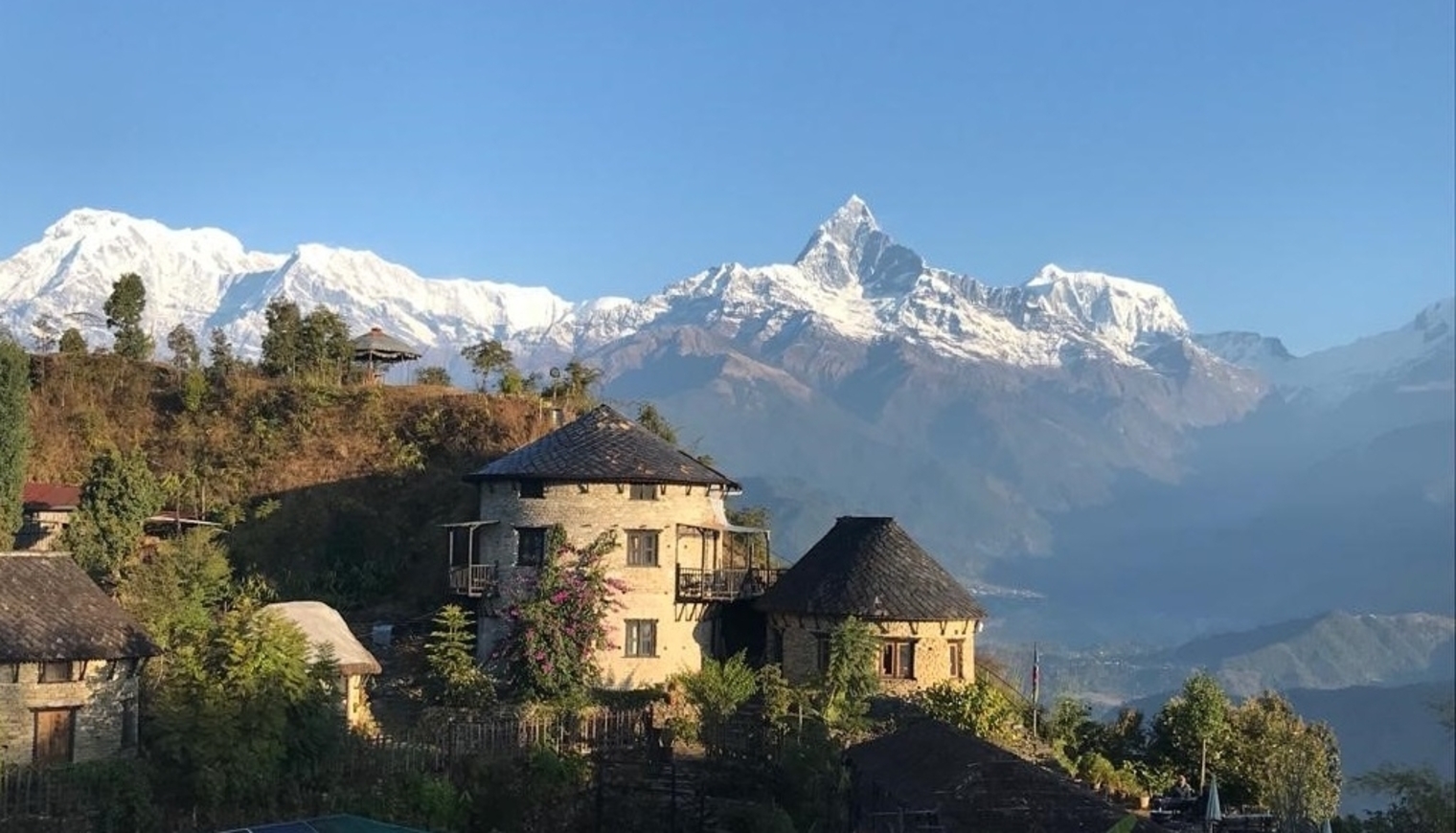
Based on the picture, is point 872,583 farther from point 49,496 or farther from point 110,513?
point 49,496

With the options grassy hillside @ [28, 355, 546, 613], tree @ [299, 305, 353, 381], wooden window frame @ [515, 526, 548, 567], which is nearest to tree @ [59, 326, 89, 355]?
grassy hillside @ [28, 355, 546, 613]

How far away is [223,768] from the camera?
28938 mm

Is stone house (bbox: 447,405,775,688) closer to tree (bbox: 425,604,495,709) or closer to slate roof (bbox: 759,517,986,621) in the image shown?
slate roof (bbox: 759,517,986,621)

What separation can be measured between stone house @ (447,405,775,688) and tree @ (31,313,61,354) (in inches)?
1130

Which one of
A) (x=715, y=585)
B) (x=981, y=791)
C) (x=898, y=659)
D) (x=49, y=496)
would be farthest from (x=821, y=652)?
(x=49, y=496)

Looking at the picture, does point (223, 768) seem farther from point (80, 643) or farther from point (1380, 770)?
point (1380, 770)

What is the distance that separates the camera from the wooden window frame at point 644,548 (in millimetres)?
42531

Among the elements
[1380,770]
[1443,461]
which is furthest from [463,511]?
[1443,461]

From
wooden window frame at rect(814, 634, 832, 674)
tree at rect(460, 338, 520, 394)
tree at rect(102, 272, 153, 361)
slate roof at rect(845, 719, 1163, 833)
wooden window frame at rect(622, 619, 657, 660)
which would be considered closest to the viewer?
slate roof at rect(845, 719, 1163, 833)

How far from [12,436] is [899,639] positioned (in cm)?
3122

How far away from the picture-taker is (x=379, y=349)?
61344 mm

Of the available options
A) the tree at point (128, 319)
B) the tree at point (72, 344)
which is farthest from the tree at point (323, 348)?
the tree at point (72, 344)

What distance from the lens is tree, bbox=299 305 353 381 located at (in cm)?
6141

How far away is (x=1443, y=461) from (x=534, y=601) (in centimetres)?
9303
